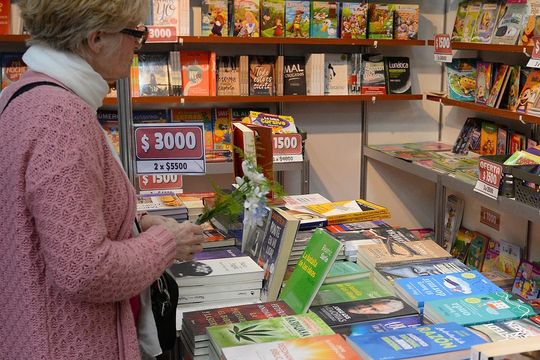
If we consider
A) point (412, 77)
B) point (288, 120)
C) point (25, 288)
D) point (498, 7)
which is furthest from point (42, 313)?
point (412, 77)

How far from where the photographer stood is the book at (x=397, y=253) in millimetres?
2180

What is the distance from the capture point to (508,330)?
167 centimetres

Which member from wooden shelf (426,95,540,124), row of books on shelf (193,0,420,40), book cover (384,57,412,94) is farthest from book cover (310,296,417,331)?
book cover (384,57,412,94)

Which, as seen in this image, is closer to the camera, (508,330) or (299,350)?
(299,350)

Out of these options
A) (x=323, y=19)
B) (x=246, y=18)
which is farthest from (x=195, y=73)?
(x=323, y=19)

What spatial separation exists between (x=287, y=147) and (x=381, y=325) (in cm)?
260

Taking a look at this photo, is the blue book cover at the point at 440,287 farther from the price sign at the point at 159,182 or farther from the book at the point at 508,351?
the price sign at the point at 159,182

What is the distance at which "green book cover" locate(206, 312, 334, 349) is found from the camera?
1.56 m

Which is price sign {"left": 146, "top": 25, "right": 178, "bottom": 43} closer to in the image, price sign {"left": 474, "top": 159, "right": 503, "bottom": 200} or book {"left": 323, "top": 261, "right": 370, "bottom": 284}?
price sign {"left": 474, "top": 159, "right": 503, "bottom": 200}

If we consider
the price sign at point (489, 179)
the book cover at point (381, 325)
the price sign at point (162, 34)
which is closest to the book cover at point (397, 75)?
the price sign at point (489, 179)

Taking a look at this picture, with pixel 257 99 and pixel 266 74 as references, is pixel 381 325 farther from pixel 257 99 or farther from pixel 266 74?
pixel 266 74

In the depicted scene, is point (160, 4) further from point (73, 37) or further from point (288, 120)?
point (73, 37)

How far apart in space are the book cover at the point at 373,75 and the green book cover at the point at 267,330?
3288mm

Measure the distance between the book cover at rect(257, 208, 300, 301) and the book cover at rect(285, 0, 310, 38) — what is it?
2676 mm
